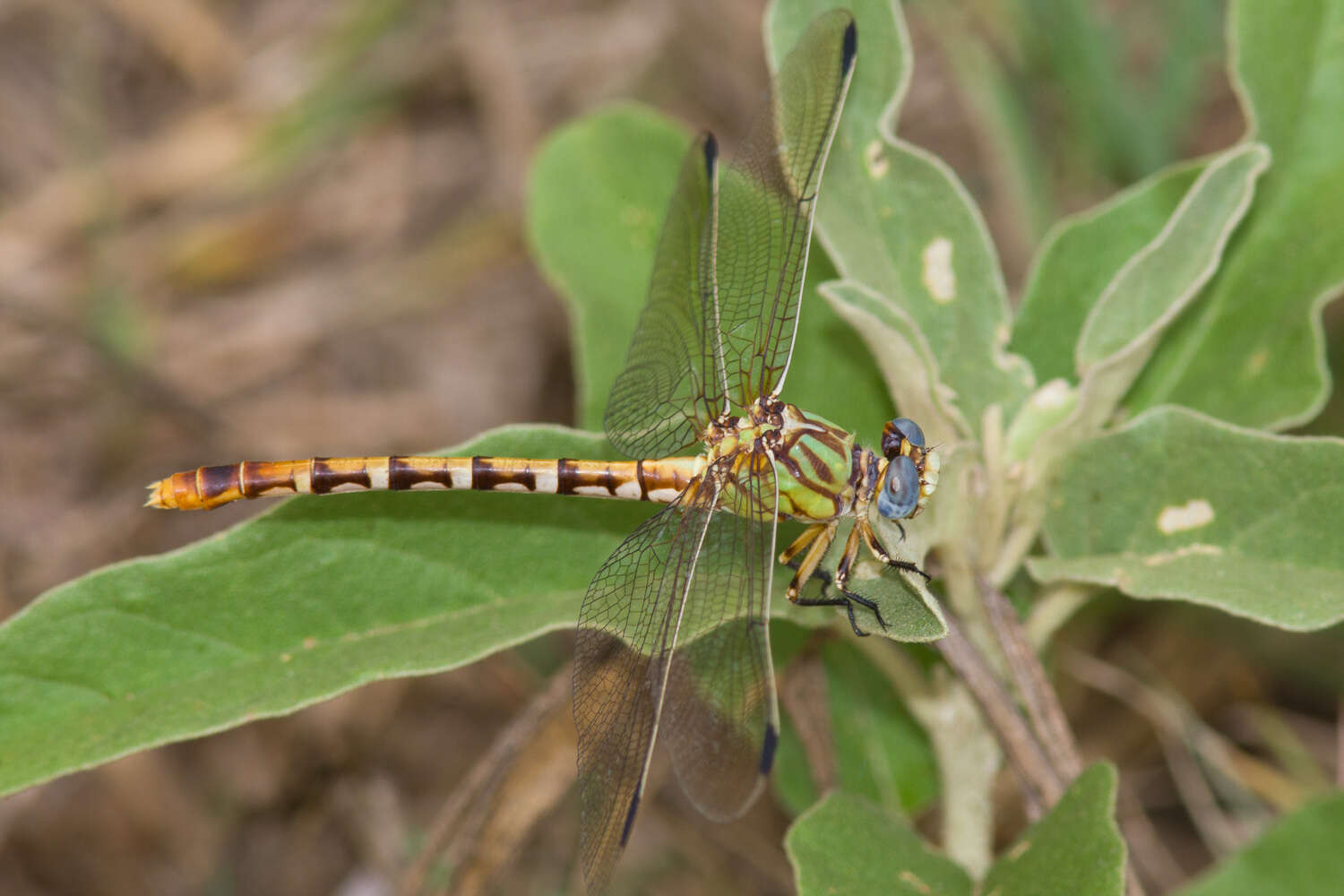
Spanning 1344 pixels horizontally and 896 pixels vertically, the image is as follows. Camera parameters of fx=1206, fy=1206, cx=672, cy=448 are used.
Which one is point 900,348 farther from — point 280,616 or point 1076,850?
point 280,616

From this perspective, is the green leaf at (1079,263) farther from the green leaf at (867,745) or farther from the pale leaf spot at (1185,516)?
the green leaf at (867,745)

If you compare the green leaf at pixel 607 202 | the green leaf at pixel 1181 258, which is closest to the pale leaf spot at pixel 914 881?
the green leaf at pixel 1181 258

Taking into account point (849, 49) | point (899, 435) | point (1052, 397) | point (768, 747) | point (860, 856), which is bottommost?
point (860, 856)

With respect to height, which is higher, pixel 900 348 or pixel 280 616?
pixel 900 348

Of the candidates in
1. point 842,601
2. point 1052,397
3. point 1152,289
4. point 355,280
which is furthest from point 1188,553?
point 355,280

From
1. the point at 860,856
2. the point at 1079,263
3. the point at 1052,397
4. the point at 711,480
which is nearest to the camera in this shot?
the point at 860,856

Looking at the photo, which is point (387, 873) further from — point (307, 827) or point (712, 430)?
point (712, 430)

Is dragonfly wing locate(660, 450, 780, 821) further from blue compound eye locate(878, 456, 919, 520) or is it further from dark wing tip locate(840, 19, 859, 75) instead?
dark wing tip locate(840, 19, 859, 75)

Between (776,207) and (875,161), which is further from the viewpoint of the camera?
(776,207)
